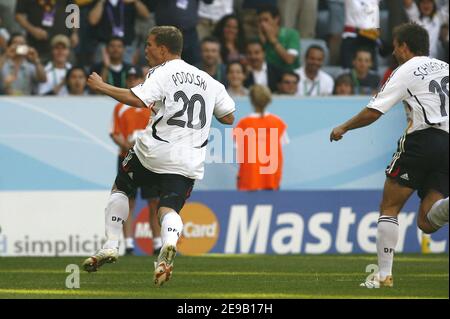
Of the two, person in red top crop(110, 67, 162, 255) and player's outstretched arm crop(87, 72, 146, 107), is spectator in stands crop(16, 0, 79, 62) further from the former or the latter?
player's outstretched arm crop(87, 72, 146, 107)

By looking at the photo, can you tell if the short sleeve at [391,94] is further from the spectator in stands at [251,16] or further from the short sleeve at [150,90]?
the spectator in stands at [251,16]

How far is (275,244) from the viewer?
1770 centimetres

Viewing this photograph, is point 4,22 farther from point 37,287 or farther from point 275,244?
point 37,287

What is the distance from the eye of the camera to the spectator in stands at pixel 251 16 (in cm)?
1952

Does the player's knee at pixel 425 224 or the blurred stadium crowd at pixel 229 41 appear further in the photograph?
the blurred stadium crowd at pixel 229 41

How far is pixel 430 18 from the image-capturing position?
19.6m

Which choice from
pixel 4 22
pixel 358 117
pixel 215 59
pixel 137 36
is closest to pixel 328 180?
pixel 215 59

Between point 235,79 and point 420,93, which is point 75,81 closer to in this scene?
point 235,79

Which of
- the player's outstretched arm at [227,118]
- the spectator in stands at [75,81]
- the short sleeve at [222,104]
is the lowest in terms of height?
the player's outstretched arm at [227,118]

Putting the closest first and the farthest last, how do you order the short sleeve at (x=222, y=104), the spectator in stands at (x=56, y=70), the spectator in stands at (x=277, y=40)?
the short sleeve at (x=222, y=104) → the spectator in stands at (x=56, y=70) → the spectator in stands at (x=277, y=40)

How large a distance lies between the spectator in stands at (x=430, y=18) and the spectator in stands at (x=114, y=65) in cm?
457

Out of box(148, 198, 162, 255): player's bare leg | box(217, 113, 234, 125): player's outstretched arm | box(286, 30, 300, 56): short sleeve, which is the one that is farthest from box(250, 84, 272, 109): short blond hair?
box(217, 113, 234, 125): player's outstretched arm

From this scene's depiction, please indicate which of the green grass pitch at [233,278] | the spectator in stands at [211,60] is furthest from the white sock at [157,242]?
the spectator in stands at [211,60]

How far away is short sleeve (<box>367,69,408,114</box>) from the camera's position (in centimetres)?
1073
